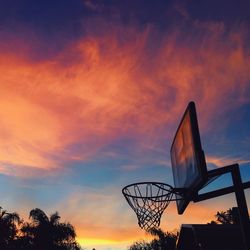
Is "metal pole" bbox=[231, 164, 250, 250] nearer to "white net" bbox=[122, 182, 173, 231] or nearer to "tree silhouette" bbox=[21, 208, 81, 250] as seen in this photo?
"white net" bbox=[122, 182, 173, 231]

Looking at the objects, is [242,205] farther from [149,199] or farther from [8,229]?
[8,229]

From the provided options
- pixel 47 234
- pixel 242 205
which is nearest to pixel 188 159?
pixel 242 205

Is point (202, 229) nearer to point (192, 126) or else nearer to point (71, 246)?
point (192, 126)

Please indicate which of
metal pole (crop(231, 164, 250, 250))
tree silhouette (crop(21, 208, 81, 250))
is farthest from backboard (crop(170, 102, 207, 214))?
tree silhouette (crop(21, 208, 81, 250))

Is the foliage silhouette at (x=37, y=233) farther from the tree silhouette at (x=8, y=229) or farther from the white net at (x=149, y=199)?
the white net at (x=149, y=199)

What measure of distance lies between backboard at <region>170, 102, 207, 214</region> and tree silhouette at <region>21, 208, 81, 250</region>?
1440 inches

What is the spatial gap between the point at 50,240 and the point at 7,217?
5.95 meters

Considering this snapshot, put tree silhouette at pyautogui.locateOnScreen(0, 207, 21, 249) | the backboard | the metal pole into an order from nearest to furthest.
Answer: the metal pole → the backboard → tree silhouette at pyautogui.locateOnScreen(0, 207, 21, 249)

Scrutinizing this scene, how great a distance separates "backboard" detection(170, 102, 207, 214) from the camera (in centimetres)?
789

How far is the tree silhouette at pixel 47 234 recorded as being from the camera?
43500 mm

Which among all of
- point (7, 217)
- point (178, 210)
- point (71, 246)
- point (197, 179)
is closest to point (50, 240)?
point (71, 246)

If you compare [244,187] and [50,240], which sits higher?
[50,240]

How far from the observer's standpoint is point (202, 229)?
51.3 feet

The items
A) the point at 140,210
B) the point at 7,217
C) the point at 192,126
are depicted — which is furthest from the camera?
the point at 7,217
